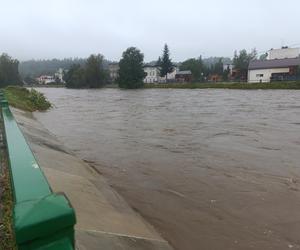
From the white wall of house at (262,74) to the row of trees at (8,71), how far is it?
183 feet

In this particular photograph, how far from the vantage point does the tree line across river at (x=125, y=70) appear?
8675cm

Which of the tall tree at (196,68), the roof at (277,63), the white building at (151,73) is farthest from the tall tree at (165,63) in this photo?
the roof at (277,63)

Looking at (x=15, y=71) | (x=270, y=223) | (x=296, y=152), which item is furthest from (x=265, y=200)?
(x=15, y=71)

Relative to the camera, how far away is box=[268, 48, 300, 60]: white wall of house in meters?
96.3

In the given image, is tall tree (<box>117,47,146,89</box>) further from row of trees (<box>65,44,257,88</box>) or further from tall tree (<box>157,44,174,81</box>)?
tall tree (<box>157,44,174,81</box>)

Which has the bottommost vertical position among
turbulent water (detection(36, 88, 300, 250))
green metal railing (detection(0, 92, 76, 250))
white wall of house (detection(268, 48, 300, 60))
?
turbulent water (detection(36, 88, 300, 250))

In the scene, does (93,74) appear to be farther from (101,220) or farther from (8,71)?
(101,220)

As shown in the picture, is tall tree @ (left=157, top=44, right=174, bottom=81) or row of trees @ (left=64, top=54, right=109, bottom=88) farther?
row of trees @ (left=64, top=54, right=109, bottom=88)

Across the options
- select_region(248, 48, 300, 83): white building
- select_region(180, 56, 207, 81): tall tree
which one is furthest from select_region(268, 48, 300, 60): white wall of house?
select_region(180, 56, 207, 81): tall tree

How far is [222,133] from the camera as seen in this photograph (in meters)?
16.4

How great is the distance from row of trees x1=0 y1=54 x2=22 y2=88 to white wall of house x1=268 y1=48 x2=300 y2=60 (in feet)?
208

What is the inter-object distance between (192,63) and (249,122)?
101m

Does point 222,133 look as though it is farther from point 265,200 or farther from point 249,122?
point 265,200

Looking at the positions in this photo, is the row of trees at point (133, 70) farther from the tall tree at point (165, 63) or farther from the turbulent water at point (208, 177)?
the turbulent water at point (208, 177)
